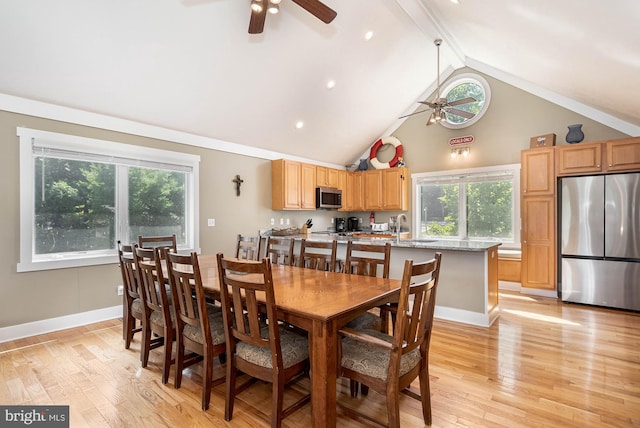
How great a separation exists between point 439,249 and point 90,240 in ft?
13.5

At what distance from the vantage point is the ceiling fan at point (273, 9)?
259 centimetres

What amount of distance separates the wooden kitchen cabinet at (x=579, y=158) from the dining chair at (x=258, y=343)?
4.65 metres

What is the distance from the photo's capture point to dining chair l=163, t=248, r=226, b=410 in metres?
2.00

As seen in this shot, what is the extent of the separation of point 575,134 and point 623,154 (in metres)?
0.72

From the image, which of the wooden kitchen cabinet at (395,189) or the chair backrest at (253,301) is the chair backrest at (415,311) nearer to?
the chair backrest at (253,301)

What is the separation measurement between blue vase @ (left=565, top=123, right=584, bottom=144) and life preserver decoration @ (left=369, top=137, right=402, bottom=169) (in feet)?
9.22

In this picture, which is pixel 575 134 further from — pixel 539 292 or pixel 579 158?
pixel 539 292

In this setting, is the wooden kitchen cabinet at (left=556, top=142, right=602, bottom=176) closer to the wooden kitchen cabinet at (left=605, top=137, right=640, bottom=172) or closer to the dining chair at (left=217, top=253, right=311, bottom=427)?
the wooden kitchen cabinet at (left=605, top=137, right=640, bottom=172)

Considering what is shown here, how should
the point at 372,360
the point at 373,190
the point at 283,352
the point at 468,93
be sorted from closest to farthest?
the point at 372,360, the point at 283,352, the point at 468,93, the point at 373,190

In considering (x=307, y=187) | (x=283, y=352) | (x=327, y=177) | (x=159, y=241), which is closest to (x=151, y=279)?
(x=283, y=352)

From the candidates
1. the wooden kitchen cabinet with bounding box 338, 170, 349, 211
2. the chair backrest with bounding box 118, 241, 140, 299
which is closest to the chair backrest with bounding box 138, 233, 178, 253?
the chair backrest with bounding box 118, 241, 140, 299

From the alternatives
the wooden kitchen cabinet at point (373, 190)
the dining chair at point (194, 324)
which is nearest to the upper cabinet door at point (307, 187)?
the wooden kitchen cabinet at point (373, 190)

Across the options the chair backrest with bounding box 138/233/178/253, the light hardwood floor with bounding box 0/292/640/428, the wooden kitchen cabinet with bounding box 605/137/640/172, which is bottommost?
the light hardwood floor with bounding box 0/292/640/428

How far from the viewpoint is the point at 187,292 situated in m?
2.07
